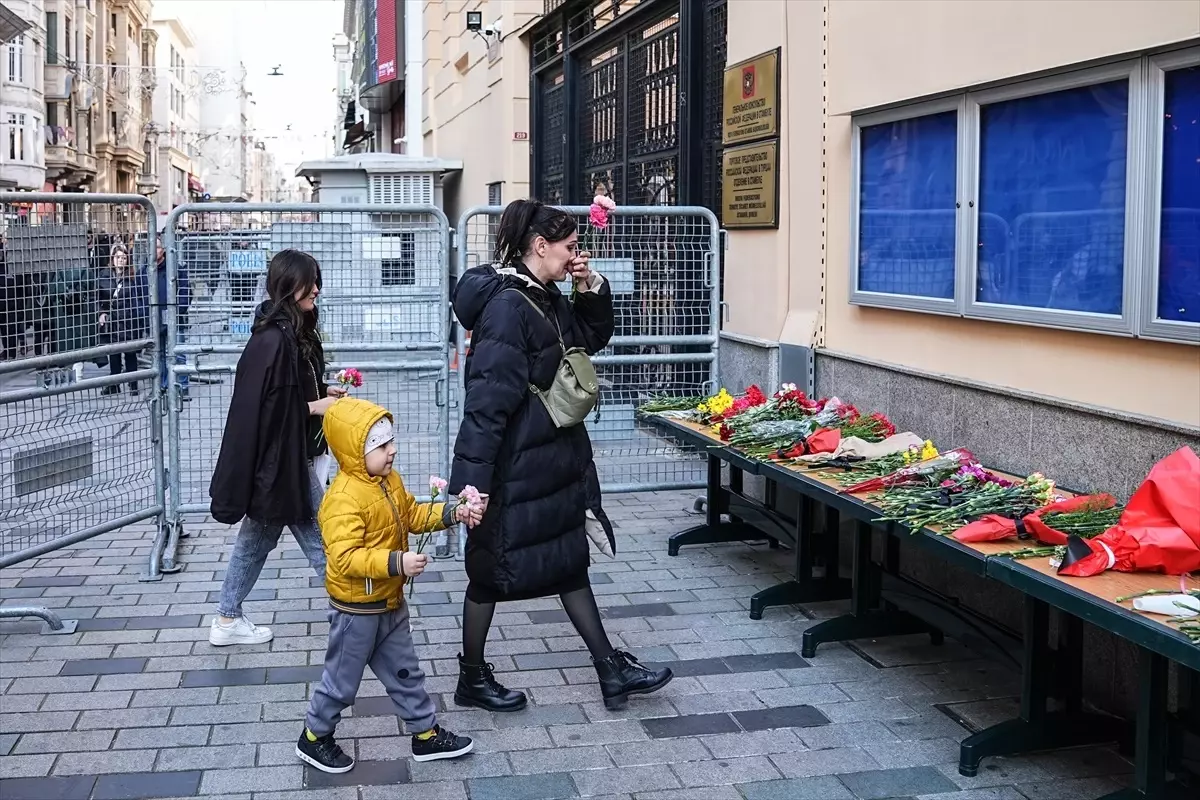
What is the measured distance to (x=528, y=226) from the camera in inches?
197

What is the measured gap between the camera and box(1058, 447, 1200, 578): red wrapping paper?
13.1 ft

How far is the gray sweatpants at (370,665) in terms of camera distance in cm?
441

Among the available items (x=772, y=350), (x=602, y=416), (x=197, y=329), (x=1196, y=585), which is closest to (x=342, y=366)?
(x=197, y=329)

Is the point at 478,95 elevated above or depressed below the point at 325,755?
above

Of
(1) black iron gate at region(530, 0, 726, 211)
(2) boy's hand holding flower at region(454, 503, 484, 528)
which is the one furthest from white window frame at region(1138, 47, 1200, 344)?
(1) black iron gate at region(530, 0, 726, 211)

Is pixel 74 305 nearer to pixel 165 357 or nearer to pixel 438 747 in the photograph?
pixel 165 357

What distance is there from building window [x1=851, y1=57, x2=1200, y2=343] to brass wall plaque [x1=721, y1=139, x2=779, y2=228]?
4.22 ft

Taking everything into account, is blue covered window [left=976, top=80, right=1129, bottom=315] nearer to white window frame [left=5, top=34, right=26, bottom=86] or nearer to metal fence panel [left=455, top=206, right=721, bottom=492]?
metal fence panel [left=455, top=206, right=721, bottom=492]

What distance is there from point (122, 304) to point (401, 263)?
5.17ft

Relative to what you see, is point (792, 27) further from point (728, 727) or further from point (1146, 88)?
point (728, 727)

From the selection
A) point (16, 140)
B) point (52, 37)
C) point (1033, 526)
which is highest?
point (52, 37)

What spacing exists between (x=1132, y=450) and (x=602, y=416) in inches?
171

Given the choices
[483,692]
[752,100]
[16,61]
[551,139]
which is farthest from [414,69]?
[16,61]

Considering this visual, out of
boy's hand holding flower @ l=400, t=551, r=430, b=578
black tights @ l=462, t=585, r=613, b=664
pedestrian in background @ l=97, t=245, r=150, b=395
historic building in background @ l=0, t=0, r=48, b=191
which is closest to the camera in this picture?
boy's hand holding flower @ l=400, t=551, r=430, b=578
